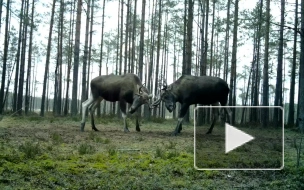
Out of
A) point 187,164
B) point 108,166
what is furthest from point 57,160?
point 187,164

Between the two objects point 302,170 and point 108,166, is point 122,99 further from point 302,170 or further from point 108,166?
point 302,170

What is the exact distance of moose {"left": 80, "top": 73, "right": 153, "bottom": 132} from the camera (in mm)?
11797

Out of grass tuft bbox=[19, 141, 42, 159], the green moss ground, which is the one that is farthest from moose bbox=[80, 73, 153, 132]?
grass tuft bbox=[19, 141, 42, 159]

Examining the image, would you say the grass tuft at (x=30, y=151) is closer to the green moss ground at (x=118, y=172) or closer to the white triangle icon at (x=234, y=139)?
the green moss ground at (x=118, y=172)

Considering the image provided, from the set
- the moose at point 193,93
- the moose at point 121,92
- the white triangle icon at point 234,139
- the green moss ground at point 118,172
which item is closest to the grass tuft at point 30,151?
the green moss ground at point 118,172

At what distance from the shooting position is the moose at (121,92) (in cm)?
1180

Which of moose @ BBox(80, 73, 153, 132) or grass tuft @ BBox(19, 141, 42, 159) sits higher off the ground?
moose @ BBox(80, 73, 153, 132)

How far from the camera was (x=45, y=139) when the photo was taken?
8.47m

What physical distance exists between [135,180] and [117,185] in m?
0.37

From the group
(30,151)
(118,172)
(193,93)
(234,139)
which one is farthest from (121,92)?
(234,139)

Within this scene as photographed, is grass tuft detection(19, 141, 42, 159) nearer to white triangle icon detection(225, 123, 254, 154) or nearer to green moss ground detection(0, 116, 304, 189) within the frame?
green moss ground detection(0, 116, 304, 189)

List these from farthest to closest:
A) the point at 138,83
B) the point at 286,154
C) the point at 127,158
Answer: the point at 138,83 → the point at 286,154 → the point at 127,158

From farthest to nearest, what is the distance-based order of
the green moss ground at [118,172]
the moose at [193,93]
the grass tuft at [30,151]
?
the moose at [193,93] → the grass tuft at [30,151] → the green moss ground at [118,172]

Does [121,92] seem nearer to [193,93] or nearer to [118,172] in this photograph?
[193,93]
